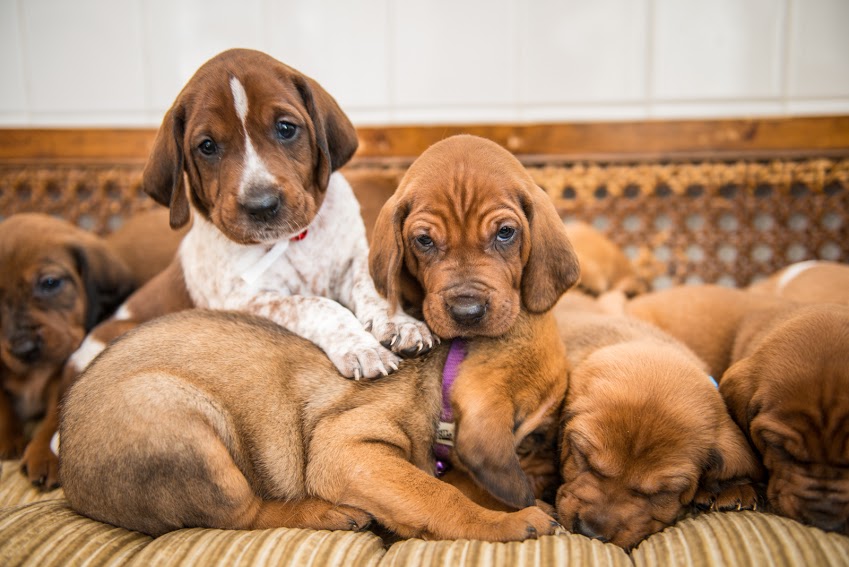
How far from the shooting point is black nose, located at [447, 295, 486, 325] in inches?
103

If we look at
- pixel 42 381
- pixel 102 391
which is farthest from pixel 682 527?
pixel 42 381

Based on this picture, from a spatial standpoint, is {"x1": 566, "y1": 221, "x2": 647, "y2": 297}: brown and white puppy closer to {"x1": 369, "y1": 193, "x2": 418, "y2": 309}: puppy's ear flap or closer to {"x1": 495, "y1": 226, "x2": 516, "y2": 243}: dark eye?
{"x1": 495, "y1": 226, "x2": 516, "y2": 243}: dark eye

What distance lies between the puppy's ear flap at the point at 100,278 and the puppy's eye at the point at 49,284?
7.5 inches

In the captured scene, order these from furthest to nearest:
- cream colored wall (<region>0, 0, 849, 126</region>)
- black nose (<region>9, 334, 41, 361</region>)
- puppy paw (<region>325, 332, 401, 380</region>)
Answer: cream colored wall (<region>0, 0, 849, 126</region>) < black nose (<region>9, 334, 41, 361</region>) < puppy paw (<region>325, 332, 401, 380</region>)

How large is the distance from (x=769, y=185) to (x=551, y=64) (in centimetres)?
208

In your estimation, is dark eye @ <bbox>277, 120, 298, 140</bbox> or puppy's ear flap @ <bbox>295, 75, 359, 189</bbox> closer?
dark eye @ <bbox>277, 120, 298, 140</bbox>

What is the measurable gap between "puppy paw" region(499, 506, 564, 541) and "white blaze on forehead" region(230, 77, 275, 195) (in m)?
1.91

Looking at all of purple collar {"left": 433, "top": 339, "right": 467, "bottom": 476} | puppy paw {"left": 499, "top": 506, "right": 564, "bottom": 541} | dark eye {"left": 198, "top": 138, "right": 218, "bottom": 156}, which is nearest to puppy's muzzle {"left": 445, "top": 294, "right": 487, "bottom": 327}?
purple collar {"left": 433, "top": 339, "right": 467, "bottom": 476}

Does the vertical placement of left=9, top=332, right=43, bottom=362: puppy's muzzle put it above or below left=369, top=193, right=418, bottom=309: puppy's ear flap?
below

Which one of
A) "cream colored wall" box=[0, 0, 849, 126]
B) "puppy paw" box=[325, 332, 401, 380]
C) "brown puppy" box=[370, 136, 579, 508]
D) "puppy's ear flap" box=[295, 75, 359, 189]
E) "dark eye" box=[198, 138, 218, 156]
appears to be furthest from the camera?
"cream colored wall" box=[0, 0, 849, 126]

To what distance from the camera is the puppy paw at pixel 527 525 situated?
7.84 ft

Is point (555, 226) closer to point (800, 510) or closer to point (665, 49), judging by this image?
point (800, 510)

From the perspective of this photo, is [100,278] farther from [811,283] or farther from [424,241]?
[811,283]

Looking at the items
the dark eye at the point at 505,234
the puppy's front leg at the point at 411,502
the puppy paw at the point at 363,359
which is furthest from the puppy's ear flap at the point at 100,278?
the dark eye at the point at 505,234
